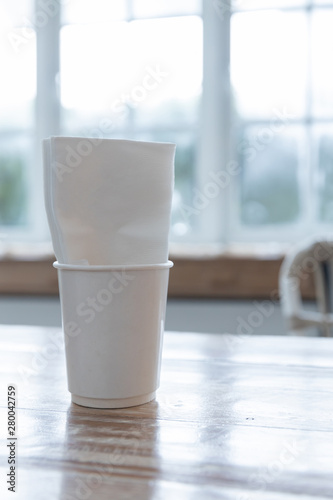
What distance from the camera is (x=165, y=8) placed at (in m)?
2.05

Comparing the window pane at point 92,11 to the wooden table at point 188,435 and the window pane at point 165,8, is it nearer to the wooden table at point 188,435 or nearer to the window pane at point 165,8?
the window pane at point 165,8

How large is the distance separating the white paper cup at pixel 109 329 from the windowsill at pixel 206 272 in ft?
4.22

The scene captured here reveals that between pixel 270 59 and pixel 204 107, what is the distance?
269mm

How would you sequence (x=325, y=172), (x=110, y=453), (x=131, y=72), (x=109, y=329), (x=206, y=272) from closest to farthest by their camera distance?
(x=110, y=453) → (x=109, y=329) → (x=206, y=272) → (x=325, y=172) → (x=131, y=72)

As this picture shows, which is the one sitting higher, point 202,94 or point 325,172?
point 202,94

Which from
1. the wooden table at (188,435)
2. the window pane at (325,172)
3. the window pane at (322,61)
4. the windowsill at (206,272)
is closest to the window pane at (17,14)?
the windowsill at (206,272)

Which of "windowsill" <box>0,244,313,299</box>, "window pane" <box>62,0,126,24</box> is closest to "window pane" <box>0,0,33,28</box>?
"window pane" <box>62,0,126,24</box>

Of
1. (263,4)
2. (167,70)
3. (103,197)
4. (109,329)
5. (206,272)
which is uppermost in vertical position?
(263,4)

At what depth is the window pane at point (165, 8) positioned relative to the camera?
79.5 inches

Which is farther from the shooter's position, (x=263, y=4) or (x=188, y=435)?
(x=263, y=4)

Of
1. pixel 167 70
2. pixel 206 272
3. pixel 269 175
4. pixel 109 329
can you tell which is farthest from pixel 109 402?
pixel 167 70

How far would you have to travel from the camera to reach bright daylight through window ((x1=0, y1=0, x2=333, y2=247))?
1967mm

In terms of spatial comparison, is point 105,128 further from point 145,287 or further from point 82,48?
point 145,287

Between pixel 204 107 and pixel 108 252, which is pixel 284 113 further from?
pixel 108 252
